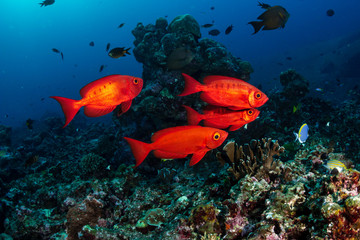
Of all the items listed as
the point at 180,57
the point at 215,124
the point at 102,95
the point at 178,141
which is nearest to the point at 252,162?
the point at 215,124

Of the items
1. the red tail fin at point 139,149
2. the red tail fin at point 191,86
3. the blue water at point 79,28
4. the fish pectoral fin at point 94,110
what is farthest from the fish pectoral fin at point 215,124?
the blue water at point 79,28

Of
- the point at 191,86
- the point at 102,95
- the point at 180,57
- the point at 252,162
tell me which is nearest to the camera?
the point at 102,95

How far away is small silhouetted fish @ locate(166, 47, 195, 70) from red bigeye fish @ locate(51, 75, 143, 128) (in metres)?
5.97

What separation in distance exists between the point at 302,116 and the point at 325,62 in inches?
1250

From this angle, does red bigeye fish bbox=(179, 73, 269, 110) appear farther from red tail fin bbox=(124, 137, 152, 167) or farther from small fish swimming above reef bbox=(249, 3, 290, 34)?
small fish swimming above reef bbox=(249, 3, 290, 34)

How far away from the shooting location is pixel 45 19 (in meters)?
162

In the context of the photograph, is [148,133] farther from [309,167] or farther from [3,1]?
[3,1]

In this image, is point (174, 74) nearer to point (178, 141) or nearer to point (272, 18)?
point (272, 18)

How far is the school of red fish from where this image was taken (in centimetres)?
255

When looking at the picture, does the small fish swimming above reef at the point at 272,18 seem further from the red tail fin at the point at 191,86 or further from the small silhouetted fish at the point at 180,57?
the small silhouetted fish at the point at 180,57

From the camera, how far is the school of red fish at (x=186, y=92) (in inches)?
100

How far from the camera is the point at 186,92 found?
2.85m

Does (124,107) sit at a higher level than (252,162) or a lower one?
higher

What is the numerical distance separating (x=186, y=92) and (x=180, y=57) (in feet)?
19.4
